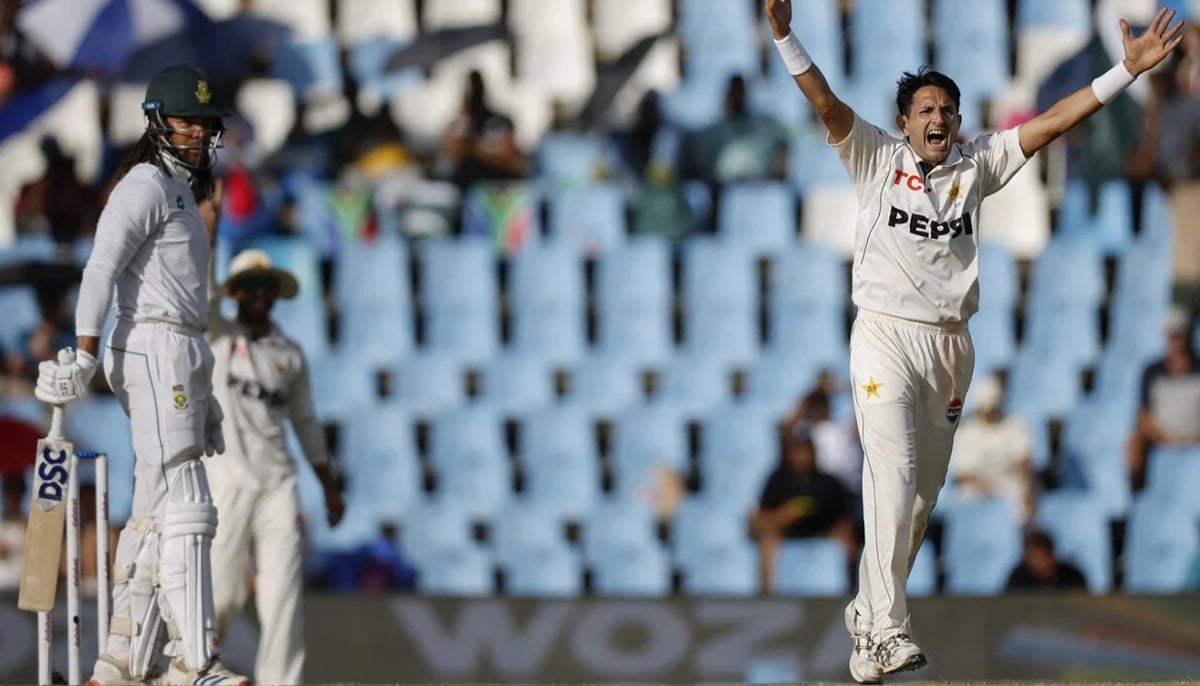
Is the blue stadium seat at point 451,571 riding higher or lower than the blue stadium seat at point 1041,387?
lower

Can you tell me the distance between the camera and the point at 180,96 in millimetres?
6621

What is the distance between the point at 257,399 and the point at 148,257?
236 cm

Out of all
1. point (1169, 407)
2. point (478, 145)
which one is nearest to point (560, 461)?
point (478, 145)

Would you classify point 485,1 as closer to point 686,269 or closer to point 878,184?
point 686,269

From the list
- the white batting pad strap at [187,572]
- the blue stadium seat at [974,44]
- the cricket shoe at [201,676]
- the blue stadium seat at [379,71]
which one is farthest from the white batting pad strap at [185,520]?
the blue stadium seat at [974,44]

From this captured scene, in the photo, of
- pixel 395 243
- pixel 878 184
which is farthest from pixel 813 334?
A: pixel 878 184

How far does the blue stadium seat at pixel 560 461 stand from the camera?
506 inches

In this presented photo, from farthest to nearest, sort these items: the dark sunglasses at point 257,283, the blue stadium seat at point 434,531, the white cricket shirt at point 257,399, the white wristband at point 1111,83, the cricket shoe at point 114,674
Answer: the blue stadium seat at point 434,531 < the dark sunglasses at point 257,283 < the white cricket shirt at point 257,399 < the white wristband at point 1111,83 < the cricket shoe at point 114,674

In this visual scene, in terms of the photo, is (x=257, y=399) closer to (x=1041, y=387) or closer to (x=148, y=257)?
(x=148, y=257)

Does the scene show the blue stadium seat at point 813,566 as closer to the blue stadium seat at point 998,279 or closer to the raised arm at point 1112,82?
the blue stadium seat at point 998,279

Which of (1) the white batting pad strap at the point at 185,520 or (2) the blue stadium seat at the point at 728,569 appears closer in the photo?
(1) the white batting pad strap at the point at 185,520

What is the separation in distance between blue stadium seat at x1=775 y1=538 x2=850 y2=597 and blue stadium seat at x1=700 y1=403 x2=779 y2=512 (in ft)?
1.99

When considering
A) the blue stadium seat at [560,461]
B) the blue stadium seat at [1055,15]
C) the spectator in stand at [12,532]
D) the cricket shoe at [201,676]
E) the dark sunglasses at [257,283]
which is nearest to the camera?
the cricket shoe at [201,676]

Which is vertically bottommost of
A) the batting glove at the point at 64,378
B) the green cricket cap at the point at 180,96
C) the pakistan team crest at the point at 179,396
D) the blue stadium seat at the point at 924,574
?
the blue stadium seat at the point at 924,574
